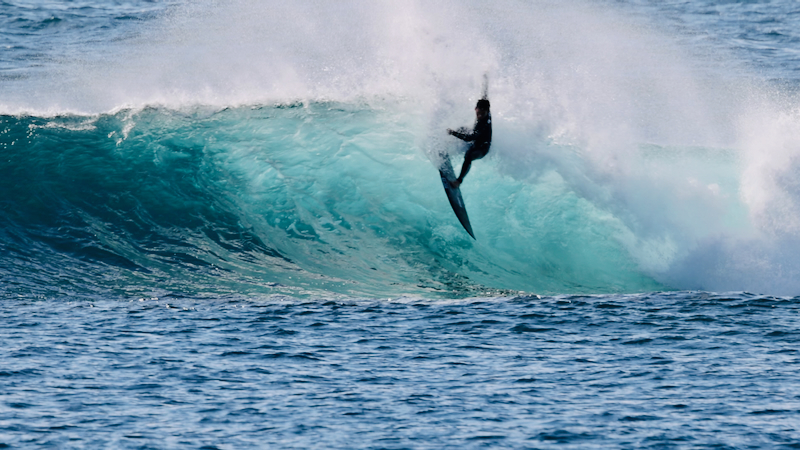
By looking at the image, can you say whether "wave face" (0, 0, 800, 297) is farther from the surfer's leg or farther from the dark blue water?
the dark blue water

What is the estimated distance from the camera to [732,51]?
33.6 m

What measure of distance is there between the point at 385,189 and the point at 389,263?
2.02m

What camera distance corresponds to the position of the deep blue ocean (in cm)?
682

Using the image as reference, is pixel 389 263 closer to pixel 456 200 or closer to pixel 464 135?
pixel 456 200

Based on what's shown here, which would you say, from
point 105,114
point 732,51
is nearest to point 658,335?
point 105,114

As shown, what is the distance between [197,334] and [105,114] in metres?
8.85

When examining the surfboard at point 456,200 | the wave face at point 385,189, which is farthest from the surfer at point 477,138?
the wave face at point 385,189

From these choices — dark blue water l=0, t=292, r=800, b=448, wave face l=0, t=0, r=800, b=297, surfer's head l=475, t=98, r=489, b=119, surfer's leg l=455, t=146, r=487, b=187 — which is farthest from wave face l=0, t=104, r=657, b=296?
surfer's head l=475, t=98, r=489, b=119

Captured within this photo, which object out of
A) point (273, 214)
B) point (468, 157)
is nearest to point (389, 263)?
point (468, 157)

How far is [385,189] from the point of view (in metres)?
14.0

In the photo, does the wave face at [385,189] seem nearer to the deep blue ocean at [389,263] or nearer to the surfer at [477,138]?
A: the deep blue ocean at [389,263]

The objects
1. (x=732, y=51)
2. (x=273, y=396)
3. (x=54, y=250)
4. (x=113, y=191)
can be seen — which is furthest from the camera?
A: (x=732, y=51)

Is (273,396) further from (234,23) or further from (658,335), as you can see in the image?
(234,23)

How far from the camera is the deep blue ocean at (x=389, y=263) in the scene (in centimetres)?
682
